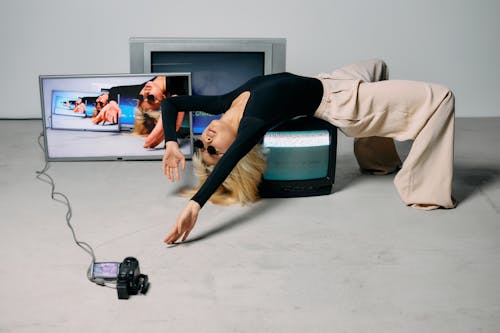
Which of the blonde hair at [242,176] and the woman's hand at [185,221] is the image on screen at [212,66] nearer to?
the blonde hair at [242,176]

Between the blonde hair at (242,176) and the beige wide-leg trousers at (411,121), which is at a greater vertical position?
the beige wide-leg trousers at (411,121)

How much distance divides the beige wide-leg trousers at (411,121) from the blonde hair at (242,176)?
390 millimetres

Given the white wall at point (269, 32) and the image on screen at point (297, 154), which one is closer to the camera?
the image on screen at point (297, 154)

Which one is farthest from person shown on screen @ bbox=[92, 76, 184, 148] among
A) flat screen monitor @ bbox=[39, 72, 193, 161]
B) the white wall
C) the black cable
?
the white wall

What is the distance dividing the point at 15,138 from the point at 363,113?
2538 millimetres

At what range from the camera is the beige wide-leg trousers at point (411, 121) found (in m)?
2.94

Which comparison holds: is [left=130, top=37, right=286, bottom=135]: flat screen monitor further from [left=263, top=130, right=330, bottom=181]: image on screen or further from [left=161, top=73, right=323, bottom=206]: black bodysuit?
[left=263, top=130, right=330, bottom=181]: image on screen

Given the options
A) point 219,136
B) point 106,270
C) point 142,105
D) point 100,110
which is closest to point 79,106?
point 100,110

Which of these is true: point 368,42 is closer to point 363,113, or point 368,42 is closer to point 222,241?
point 363,113

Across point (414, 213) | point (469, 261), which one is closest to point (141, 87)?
point (414, 213)

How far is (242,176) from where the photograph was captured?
301 cm

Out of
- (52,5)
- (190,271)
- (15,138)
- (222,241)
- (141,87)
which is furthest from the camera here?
(52,5)

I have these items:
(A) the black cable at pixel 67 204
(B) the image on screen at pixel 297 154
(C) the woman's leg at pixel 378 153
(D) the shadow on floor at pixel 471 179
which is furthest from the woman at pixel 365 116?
(A) the black cable at pixel 67 204

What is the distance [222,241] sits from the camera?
8.68ft
